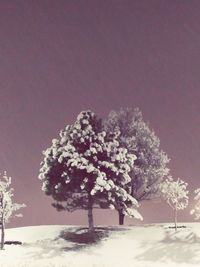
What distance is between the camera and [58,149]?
60.3 metres

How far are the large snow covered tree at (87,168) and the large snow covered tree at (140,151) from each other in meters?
7.21

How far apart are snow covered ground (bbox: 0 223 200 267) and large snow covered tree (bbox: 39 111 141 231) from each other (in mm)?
2745

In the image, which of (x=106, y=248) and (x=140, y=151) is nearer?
(x=106, y=248)

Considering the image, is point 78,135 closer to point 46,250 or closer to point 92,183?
point 92,183

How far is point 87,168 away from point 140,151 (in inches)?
508

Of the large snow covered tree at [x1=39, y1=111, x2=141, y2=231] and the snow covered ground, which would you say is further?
the large snow covered tree at [x1=39, y1=111, x2=141, y2=231]

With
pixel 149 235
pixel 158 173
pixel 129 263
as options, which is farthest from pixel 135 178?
pixel 129 263

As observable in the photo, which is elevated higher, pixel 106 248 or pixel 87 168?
pixel 87 168

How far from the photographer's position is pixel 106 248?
2221 inches

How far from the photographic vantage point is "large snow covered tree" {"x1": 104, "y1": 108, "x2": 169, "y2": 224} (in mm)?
68562

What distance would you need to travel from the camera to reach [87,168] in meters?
58.2

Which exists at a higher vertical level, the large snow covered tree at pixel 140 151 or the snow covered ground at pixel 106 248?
the large snow covered tree at pixel 140 151

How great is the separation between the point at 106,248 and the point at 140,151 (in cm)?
1640

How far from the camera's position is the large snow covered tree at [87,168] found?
193 feet
